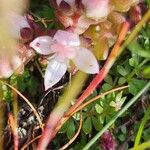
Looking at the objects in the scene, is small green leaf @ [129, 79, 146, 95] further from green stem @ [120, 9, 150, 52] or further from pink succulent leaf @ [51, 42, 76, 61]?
pink succulent leaf @ [51, 42, 76, 61]

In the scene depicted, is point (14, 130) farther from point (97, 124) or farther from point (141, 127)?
point (141, 127)

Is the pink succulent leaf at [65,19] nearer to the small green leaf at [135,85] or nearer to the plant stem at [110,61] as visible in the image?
the plant stem at [110,61]

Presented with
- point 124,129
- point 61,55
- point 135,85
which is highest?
point 61,55

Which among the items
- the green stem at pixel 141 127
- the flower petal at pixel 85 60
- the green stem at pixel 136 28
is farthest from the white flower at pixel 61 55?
the green stem at pixel 141 127

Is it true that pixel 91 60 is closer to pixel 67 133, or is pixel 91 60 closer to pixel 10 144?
pixel 67 133

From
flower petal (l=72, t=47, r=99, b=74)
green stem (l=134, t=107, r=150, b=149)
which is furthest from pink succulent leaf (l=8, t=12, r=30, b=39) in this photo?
green stem (l=134, t=107, r=150, b=149)

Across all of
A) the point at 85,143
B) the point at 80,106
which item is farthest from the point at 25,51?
the point at 85,143

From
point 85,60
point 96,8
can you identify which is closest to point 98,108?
point 85,60
